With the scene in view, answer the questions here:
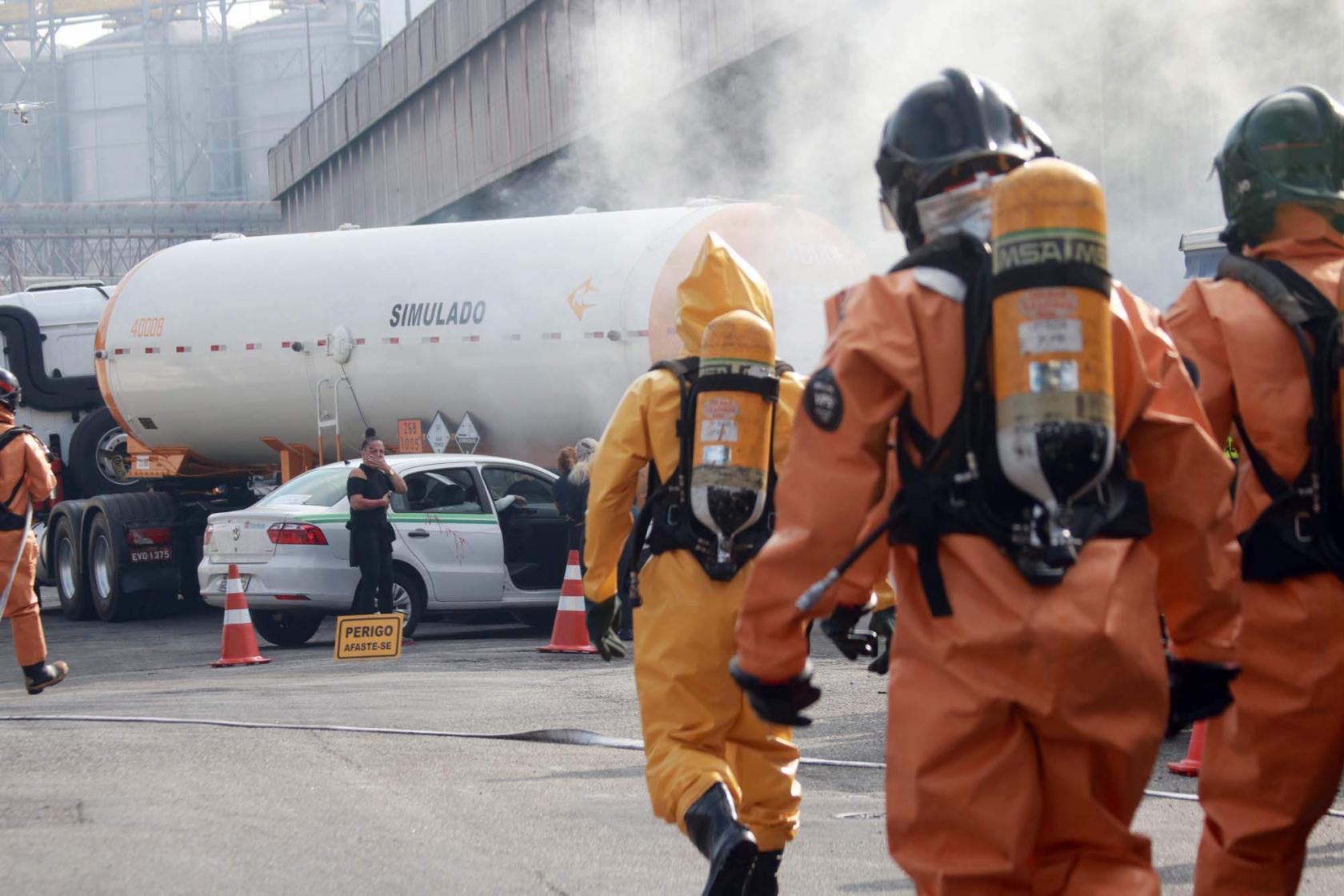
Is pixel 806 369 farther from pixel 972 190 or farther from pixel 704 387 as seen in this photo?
pixel 972 190

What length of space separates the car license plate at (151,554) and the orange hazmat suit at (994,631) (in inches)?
608

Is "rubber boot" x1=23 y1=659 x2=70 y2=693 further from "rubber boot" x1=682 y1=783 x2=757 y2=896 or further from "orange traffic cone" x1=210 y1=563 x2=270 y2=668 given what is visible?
"rubber boot" x1=682 y1=783 x2=757 y2=896

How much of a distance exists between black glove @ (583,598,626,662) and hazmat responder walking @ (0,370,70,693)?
5682mm

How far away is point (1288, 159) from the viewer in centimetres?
414

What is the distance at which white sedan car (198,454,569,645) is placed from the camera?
Answer: 13.6 meters

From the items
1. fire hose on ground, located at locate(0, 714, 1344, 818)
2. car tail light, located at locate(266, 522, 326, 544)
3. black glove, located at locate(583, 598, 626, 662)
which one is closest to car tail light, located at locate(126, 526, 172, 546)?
car tail light, located at locate(266, 522, 326, 544)

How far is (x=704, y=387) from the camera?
507 cm

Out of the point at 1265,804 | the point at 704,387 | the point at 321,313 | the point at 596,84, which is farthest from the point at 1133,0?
the point at 1265,804

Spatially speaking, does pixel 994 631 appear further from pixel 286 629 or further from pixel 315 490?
pixel 286 629

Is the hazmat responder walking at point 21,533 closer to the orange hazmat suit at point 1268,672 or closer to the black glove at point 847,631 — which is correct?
the black glove at point 847,631

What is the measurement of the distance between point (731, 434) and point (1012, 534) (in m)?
2.00

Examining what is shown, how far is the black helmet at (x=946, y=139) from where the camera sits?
3346 mm

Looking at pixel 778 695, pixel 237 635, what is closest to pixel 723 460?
pixel 778 695

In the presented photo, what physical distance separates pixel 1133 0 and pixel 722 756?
12577mm
